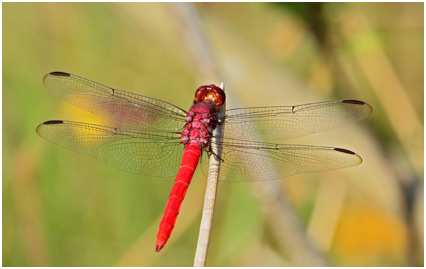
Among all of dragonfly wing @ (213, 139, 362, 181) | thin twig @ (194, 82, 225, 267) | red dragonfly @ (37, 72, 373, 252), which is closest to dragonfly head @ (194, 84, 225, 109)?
red dragonfly @ (37, 72, 373, 252)

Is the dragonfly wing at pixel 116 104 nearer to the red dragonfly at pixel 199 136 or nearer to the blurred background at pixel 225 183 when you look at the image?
the red dragonfly at pixel 199 136

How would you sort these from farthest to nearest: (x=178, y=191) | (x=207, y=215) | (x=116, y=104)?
(x=116, y=104) < (x=178, y=191) < (x=207, y=215)

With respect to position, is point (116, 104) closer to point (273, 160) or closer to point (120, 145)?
point (120, 145)

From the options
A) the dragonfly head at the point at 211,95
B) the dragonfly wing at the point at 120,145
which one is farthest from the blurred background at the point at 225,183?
the dragonfly wing at the point at 120,145

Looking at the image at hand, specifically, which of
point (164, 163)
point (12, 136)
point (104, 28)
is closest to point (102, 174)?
point (12, 136)

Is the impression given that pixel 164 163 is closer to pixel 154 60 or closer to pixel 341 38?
pixel 341 38

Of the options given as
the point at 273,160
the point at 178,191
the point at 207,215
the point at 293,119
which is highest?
the point at 293,119

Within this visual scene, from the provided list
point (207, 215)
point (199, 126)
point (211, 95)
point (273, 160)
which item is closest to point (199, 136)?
point (199, 126)

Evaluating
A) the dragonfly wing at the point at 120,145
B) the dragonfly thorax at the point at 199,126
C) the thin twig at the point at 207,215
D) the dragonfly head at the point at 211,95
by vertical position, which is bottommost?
the thin twig at the point at 207,215

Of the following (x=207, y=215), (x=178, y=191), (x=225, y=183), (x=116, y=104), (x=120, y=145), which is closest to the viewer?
(x=207, y=215)
